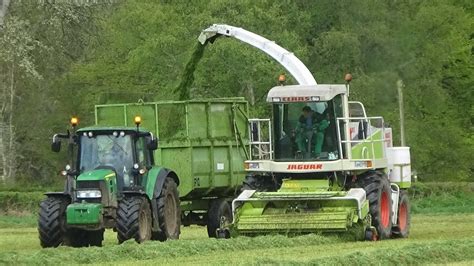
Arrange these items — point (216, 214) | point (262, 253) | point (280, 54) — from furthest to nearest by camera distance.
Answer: point (280, 54) < point (216, 214) < point (262, 253)

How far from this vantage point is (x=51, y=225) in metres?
20.7

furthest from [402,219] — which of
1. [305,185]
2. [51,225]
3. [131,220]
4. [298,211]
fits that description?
[51,225]

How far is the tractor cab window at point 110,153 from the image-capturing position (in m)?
21.3

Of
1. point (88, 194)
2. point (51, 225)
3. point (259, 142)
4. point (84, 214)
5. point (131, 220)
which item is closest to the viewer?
point (84, 214)

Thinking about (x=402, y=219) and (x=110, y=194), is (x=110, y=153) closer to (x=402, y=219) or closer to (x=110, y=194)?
(x=110, y=194)

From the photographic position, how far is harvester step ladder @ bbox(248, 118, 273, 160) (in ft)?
77.2

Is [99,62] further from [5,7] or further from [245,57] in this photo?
[5,7]

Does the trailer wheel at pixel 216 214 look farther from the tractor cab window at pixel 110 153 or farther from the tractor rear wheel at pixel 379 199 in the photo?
the tractor cab window at pixel 110 153

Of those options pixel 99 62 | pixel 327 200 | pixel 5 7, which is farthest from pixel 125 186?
pixel 99 62

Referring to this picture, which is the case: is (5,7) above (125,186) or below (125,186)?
above

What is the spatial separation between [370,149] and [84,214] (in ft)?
20.3

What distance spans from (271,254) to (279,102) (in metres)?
5.95

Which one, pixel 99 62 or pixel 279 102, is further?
pixel 99 62

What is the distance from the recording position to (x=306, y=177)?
23297mm
